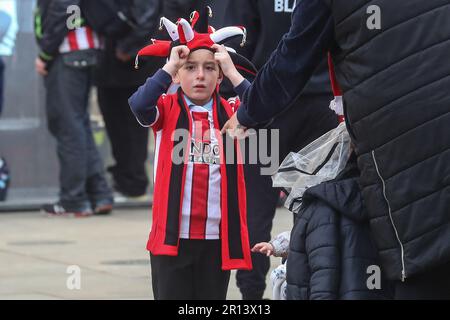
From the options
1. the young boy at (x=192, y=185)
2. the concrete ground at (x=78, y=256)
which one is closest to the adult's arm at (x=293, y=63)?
the young boy at (x=192, y=185)

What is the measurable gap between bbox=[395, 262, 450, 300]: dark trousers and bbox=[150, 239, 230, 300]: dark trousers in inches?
50.8

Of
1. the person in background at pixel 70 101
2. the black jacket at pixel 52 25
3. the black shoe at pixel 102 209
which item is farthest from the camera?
the black shoe at pixel 102 209

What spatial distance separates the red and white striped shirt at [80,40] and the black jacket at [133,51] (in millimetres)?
384

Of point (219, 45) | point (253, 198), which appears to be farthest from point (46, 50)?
point (219, 45)

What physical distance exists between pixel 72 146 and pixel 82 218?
63 cm

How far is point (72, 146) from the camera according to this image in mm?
11336

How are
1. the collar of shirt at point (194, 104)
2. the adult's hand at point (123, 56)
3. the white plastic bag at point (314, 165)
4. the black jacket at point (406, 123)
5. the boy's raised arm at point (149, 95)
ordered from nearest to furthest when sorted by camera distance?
the black jacket at point (406, 123)
the white plastic bag at point (314, 165)
the boy's raised arm at point (149, 95)
the collar of shirt at point (194, 104)
the adult's hand at point (123, 56)

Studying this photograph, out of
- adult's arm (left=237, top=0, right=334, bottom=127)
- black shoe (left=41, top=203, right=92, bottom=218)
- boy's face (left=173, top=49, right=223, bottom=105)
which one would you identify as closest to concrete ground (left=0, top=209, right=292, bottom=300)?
black shoe (left=41, top=203, right=92, bottom=218)

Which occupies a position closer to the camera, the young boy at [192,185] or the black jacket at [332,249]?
the black jacket at [332,249]

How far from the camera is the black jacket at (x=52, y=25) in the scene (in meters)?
10.9

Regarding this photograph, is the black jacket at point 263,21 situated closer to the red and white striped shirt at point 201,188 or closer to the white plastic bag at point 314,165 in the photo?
the red and white striped shirt at point 201,188

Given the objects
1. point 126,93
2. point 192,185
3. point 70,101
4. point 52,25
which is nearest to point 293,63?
point 192,185

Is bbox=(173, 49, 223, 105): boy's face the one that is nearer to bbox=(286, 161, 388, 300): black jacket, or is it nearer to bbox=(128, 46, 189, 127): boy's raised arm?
bbox=(128, 46, 189, 127): boy's raised arm
